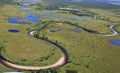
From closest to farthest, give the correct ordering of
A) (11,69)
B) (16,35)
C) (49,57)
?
(11,69) < (49,57) < (16,35)

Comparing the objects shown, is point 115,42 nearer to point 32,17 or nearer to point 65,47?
point 65,47

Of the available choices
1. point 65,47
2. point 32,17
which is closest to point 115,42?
point 65,47

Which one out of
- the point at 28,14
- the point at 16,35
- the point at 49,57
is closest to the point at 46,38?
the point at 16,35

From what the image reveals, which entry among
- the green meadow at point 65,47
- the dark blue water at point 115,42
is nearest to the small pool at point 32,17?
the green meadow at point 65,47

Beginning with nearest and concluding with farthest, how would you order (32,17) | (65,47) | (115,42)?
(65,47) → (115,42) → (32,17)

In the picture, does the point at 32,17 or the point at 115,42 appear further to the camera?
the point at 32,17

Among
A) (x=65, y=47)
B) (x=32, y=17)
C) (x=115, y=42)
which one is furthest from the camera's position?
(x=32, y=17)

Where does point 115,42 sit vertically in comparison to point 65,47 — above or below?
below

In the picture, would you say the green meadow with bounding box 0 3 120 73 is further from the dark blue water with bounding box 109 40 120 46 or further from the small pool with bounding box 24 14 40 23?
the small pool with bounding box 24 14 40 23

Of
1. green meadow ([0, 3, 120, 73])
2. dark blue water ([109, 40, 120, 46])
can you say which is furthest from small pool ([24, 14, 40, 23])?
dark blue water ([109, 40, 120, 46])

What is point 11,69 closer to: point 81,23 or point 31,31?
point 31,31

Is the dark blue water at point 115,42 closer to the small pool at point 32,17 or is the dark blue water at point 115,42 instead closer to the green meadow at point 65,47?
the green meadow at point 65,47
